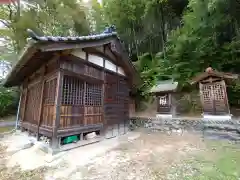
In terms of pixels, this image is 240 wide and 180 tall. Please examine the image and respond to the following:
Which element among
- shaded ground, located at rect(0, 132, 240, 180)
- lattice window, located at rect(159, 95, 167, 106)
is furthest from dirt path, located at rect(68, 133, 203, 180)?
lattice window, located at rect(159, 95, 167, 106)

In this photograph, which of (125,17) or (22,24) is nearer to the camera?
(22,24)

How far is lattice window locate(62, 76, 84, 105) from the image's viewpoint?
19.2ft

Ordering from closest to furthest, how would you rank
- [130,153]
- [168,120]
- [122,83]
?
[130,153] < [122,83] < [168,120]

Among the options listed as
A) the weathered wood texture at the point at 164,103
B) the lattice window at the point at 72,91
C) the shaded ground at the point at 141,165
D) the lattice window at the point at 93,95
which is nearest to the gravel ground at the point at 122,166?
the shaded ground at the point at 141,165

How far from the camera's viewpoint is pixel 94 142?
267 inches

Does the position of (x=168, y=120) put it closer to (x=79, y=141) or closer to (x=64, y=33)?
(x=79, y=141)

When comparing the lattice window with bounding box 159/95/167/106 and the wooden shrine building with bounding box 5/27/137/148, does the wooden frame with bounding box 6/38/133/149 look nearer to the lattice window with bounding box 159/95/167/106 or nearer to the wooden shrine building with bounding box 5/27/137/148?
the wooden shrine building with bounding box 5/27/137/148

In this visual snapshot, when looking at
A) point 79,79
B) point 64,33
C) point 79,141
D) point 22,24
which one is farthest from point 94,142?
point 64,33

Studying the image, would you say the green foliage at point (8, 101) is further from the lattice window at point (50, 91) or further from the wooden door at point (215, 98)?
the wooden door at point (215, 98)

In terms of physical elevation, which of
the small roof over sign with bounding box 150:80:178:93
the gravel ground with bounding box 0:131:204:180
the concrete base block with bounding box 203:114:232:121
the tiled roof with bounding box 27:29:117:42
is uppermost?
the tiled roof with bounding box 27:29:117:42

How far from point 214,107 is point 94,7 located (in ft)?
62.7

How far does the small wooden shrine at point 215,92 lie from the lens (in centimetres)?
851

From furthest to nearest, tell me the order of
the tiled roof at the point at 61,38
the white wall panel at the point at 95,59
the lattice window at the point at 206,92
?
1. the lattice window at the point at 206,92
2. the white wall panel at the point at 95,59
3. the tiled roof at the point at 61,38

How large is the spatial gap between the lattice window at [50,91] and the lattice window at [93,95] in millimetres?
1411
